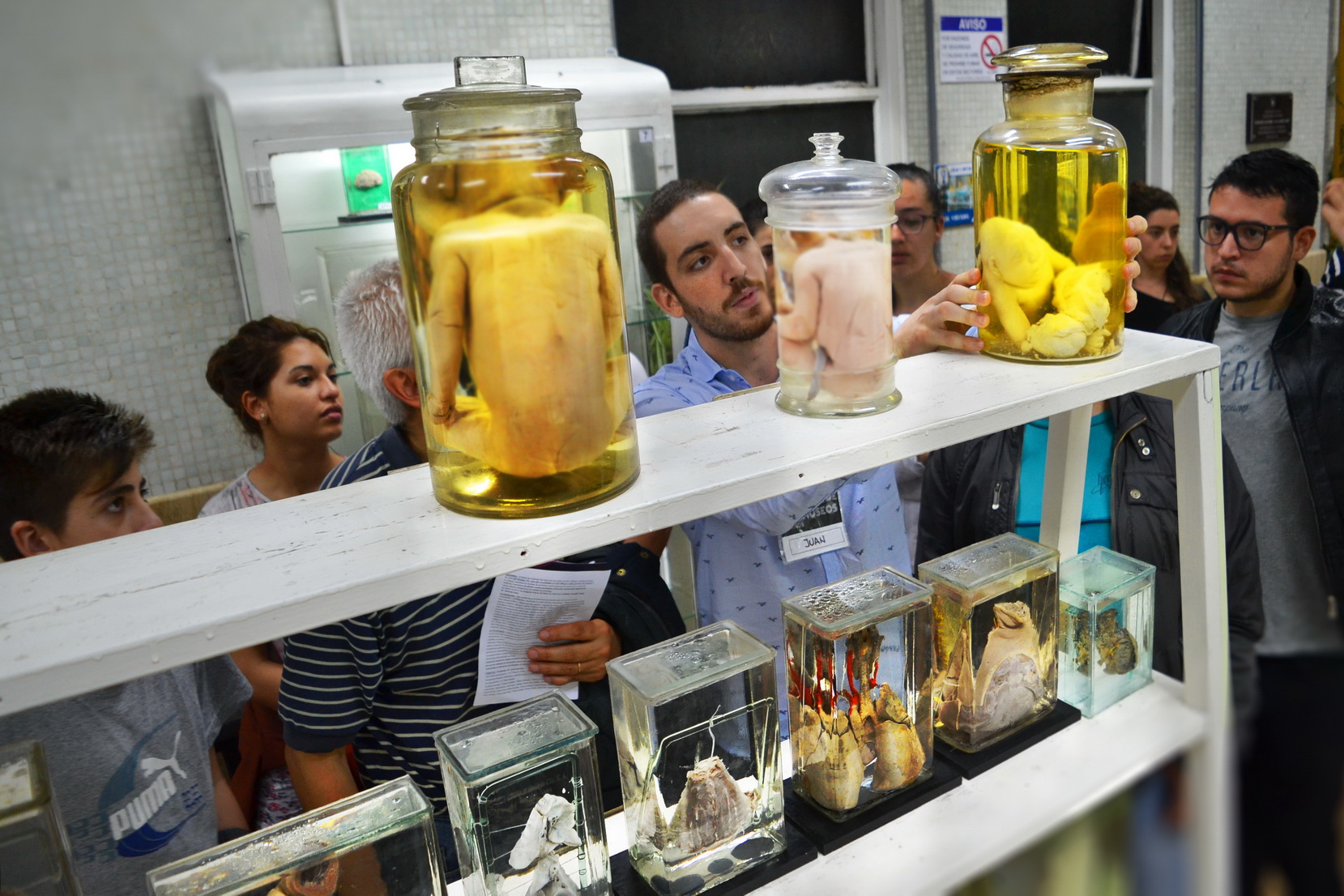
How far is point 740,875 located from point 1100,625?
18.2 inches

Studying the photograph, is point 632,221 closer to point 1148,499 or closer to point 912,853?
point 1148,499

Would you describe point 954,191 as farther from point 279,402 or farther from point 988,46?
point 279,402

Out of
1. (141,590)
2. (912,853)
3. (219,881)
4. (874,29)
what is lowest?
(912,853)

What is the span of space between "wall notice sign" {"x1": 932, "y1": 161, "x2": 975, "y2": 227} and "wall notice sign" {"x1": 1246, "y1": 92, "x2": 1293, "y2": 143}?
168cm

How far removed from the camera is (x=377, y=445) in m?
1.43

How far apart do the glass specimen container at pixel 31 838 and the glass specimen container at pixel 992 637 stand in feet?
2.25

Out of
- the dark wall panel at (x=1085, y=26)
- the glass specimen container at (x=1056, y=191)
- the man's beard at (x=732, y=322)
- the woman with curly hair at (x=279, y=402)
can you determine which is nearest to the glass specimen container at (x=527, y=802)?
the glass specimen container at (x=1056, y=191)

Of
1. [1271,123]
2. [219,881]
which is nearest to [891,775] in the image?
[219,881]

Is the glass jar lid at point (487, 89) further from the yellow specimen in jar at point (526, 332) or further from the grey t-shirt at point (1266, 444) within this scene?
the grey t-shirt at point (1266, 444)

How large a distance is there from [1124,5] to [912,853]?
4.24 m

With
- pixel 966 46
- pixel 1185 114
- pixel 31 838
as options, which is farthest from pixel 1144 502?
pixel 1185 114

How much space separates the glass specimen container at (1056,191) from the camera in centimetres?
79

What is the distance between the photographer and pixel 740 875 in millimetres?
771

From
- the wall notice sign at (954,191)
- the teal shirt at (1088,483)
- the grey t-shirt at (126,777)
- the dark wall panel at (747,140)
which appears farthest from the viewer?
the wall notice sign at (954,191)
